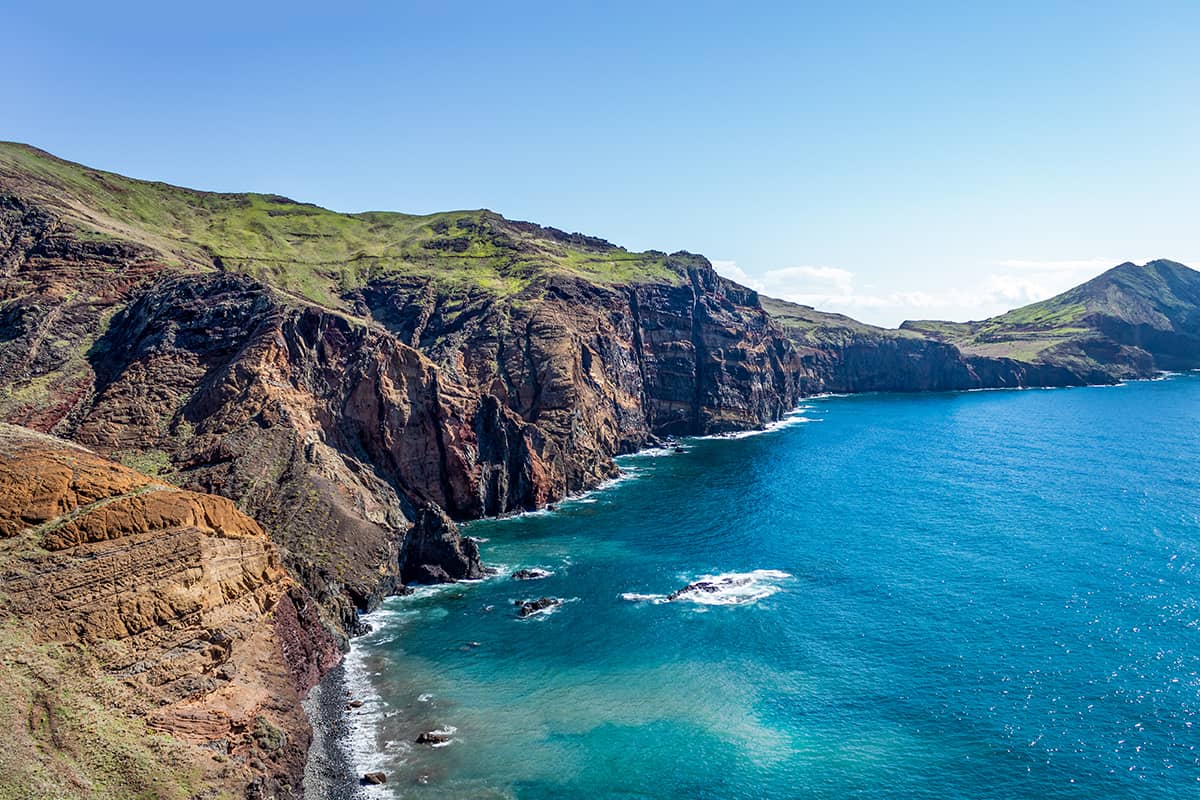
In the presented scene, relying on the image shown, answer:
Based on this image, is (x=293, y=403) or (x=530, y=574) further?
(x=293, y=403)

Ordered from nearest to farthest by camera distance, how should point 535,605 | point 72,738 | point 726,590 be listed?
point 72,738, point 535,605, point 726,590

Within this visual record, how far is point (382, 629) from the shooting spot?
287ft

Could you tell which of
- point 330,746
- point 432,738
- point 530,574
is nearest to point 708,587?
point 530,574

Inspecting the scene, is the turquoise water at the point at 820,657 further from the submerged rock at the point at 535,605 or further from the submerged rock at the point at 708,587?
the submerged rock at the point at 535,605

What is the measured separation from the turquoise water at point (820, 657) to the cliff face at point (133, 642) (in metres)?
10.2

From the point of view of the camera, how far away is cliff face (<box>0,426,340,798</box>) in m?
49.2

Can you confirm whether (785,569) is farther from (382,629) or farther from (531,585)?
(382,629)

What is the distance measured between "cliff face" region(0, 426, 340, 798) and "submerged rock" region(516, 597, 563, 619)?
2726 centimetres

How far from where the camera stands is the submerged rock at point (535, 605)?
91.0 m

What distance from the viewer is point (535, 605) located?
92125 mm

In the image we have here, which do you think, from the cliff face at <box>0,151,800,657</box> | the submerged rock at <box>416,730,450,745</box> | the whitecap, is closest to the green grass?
the submerged rock at <box>416,730,450,745</box>

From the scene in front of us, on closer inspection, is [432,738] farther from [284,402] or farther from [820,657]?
[284,402]

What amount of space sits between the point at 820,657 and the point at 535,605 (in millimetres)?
35421

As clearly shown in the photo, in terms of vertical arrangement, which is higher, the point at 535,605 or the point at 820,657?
the point at 535,605
